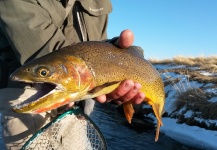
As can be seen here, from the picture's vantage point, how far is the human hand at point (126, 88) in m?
2.55

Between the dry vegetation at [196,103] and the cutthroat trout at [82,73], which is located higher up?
the cutthroat trout at [82,73]

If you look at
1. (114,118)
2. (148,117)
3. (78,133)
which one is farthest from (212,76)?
(78,133)

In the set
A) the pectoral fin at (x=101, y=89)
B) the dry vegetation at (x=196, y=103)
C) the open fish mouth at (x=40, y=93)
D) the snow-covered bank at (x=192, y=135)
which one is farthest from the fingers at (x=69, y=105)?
the dry vegetation at (x=196, y=103)

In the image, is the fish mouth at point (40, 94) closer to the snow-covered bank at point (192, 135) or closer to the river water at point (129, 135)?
the river water at point (129, 135)

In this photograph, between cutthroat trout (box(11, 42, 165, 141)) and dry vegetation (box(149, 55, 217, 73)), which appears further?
dry vegetation (box(149, 55, 217, 73))

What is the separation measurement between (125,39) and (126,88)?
0.37 meters

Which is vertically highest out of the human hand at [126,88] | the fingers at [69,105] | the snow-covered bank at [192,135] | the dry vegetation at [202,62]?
the human hand at [126,88]

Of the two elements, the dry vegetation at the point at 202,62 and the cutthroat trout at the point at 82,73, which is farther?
the dry vegetation at the point at 202,62

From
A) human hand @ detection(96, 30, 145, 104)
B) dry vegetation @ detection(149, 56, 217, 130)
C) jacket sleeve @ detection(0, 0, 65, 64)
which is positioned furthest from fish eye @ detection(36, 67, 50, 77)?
dry vegetation @ detection(149, 56, 217, 130)

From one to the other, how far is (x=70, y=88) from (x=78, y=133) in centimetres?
98

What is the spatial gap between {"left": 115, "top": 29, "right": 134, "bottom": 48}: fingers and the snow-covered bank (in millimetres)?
6630

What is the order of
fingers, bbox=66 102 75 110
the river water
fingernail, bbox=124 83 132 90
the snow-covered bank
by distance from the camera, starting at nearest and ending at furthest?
fingernail, bbox=124 83 132 90 < fingers, bbox=66 102 75 110 < the river water < the snow-covered bank

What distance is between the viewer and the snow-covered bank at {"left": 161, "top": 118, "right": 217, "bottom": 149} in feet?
28.6

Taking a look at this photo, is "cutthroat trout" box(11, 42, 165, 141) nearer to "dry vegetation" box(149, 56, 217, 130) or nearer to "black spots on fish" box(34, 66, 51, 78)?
"black spots on fish" box(34, 66, 51, 78)
